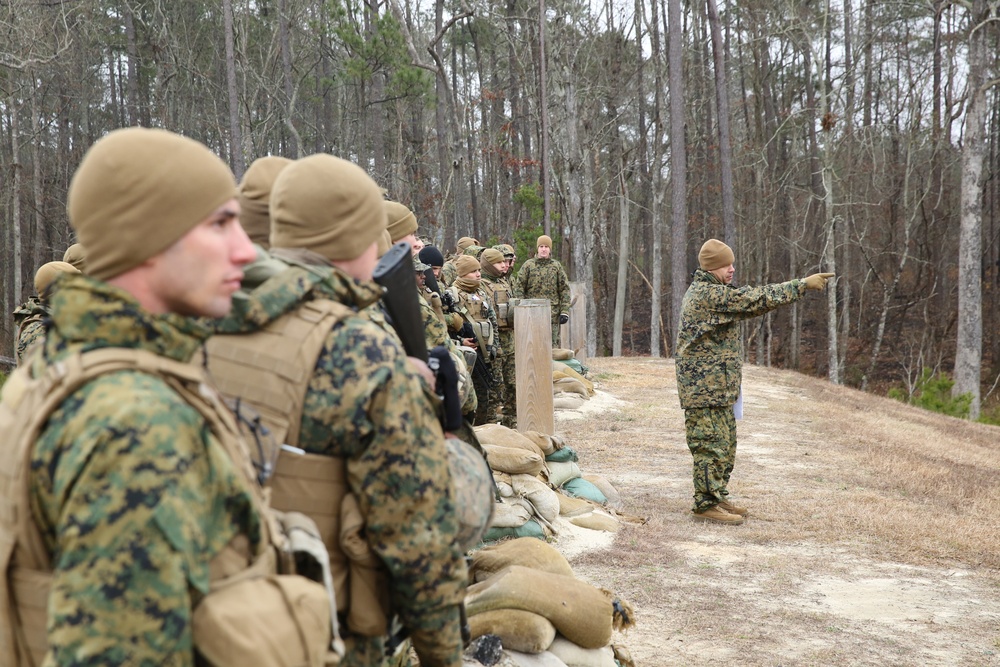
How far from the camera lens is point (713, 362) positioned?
22.0ft

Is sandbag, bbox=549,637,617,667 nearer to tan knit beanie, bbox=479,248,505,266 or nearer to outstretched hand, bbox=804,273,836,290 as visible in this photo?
outstretched hand, bbox=804,273,836,290

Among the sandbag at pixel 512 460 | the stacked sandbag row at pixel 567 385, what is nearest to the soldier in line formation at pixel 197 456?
the sandbag at pixel 512 460

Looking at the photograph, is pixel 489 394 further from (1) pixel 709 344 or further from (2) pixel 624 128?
(2) pixel 624 128

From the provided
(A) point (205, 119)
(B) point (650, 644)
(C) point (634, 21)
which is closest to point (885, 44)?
(C) point (634, 21)

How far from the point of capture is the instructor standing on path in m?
6.54

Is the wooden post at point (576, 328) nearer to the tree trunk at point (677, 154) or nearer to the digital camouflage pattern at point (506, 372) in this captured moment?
the tree trunk at point (677, 154)

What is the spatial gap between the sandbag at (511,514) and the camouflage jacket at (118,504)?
4.29 m

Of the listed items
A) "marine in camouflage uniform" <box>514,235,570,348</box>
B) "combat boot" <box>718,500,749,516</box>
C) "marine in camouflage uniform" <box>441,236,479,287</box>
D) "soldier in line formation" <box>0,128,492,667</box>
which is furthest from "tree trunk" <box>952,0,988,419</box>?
"soldier in line formation" <box>0,128,492,667</box>

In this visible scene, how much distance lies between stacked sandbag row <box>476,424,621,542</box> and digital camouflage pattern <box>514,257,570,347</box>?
5.72 m

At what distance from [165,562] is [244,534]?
0.24m

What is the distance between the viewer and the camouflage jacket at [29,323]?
5.27 meters

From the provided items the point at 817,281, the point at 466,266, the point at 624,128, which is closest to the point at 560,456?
the point at 466,266

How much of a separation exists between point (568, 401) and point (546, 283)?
6.12 ft

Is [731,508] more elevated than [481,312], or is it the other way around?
[481,312]
